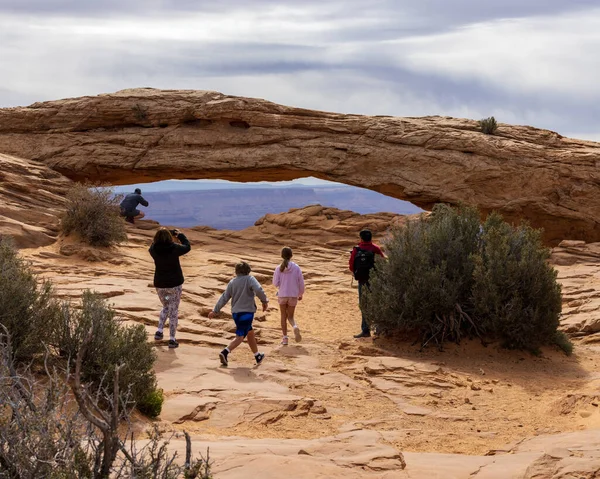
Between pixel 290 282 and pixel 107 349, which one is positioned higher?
pixel 290 282

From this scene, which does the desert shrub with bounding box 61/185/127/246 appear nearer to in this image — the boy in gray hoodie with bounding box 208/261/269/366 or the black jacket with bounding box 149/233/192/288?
the black jacket with bounding box 149/233/192/288

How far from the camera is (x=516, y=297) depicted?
493 inches

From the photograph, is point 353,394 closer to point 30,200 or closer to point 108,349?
point 108,349

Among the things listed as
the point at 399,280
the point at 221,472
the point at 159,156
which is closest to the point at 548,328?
the point at 399,280

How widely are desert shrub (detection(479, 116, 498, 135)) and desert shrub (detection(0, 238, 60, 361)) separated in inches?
774

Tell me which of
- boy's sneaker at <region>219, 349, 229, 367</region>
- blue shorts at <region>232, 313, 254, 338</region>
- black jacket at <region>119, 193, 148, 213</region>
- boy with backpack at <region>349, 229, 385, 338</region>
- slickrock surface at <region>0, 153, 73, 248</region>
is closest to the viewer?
boy's sneaker at <region>219, 349, 229, 367</region>

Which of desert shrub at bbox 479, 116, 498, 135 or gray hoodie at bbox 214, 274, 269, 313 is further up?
desert shrub at bbox 479, 116, 498, 135

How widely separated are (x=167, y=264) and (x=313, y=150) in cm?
1512

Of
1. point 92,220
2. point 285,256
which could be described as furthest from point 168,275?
point 92,220

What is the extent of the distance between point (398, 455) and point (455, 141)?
66.2 ft

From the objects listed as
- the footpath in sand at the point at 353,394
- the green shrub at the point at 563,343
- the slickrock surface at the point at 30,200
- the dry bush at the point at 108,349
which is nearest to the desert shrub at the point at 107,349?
the dry bush at the point at 108,349

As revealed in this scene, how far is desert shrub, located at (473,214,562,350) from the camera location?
41.0ft

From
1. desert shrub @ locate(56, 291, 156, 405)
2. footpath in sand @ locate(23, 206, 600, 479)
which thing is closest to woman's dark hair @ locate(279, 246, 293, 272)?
footpath in sand @ locate(23, 206, 600, 479)

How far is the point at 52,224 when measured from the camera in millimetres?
20172
